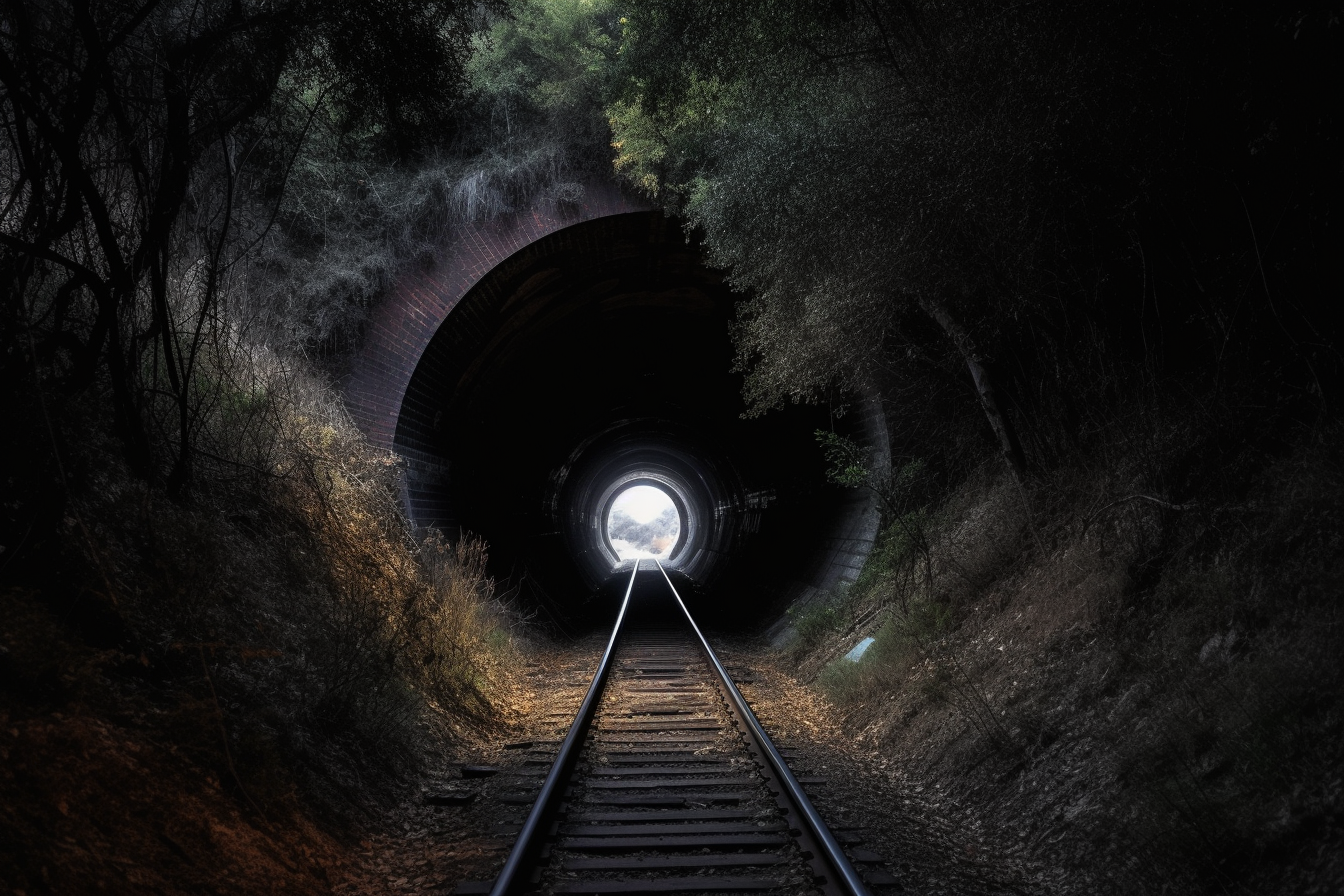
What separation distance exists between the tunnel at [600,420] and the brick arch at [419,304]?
0.13 metres

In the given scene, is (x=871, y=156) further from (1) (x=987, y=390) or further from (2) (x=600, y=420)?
(2) (x=600, y=420)

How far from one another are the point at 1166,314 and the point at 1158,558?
6.80 feet

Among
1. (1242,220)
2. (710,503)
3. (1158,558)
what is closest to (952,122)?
(1242,220)

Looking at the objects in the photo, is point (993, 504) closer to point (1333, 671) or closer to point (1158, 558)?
point (1158, 558)

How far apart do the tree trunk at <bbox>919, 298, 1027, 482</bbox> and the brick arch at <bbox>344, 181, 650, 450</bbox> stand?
476 centimetres

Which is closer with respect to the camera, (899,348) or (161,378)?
(161,378)

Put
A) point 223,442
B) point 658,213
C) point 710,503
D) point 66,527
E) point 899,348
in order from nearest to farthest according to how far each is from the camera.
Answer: point 66,527
point 223,442
point 899,348
point 658,213
point 710,503

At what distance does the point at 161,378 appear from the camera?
20.9 feet

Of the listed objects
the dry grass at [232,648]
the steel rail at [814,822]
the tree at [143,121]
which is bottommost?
the steel rail at [814,822]

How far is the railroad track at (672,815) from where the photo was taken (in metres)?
3.59

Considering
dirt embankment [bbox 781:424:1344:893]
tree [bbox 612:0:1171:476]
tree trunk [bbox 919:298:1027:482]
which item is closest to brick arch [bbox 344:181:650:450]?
tree [bbox 612:0:1171:476]

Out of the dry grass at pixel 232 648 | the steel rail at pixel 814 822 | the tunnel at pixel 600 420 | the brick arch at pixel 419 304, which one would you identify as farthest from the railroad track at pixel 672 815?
the tunnel at pixel 600 420

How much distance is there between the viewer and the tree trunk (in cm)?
745

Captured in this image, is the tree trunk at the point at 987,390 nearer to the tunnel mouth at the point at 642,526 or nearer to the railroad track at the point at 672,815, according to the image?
the railroad track at the point at 672,815
